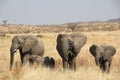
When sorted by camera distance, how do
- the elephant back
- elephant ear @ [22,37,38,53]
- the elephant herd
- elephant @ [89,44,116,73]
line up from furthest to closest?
elephant ear @ [22,37,38,53]
elephant @ [89,44,116,73]
the elephant back
the elephant herd

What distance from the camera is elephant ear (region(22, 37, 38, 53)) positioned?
728 inches

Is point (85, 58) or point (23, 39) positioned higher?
point (23, 39)

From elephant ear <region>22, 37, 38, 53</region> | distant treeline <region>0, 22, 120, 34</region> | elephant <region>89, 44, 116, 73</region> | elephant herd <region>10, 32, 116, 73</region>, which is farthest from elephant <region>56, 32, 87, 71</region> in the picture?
distant treeline <region>0, 22, 120, 34</region>

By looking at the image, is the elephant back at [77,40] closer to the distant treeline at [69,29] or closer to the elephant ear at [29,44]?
the elephant ear at [29,44]

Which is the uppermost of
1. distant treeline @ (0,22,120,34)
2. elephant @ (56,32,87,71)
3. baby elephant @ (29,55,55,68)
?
elephant @ (56,32,87,71)

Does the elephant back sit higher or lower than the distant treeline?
higher

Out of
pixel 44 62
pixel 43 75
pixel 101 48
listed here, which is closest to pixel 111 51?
pixel 101 48

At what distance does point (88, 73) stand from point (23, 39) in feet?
18.5

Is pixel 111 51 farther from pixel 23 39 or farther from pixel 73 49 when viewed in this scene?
pixel 23 39

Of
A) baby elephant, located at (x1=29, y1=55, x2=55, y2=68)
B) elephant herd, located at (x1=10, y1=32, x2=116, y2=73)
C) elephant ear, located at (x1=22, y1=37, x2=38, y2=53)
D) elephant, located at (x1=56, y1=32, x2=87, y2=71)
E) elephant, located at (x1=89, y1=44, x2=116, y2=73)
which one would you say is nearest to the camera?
elephant, located at (x1=56, y1=32, x2=87, y2=71)

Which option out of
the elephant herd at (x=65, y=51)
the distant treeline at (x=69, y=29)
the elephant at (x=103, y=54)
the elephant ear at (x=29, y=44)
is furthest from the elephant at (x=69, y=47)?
the distant treeline at (x=69, y=29)

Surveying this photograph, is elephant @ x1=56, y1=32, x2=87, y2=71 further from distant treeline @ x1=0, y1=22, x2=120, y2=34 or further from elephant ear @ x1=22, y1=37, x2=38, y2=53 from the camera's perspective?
distant treeline @ x1=0, y1=22, x2=120, y2=34

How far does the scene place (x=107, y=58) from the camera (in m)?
18.6

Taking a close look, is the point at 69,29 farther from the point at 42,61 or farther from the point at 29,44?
the point at 42,61
